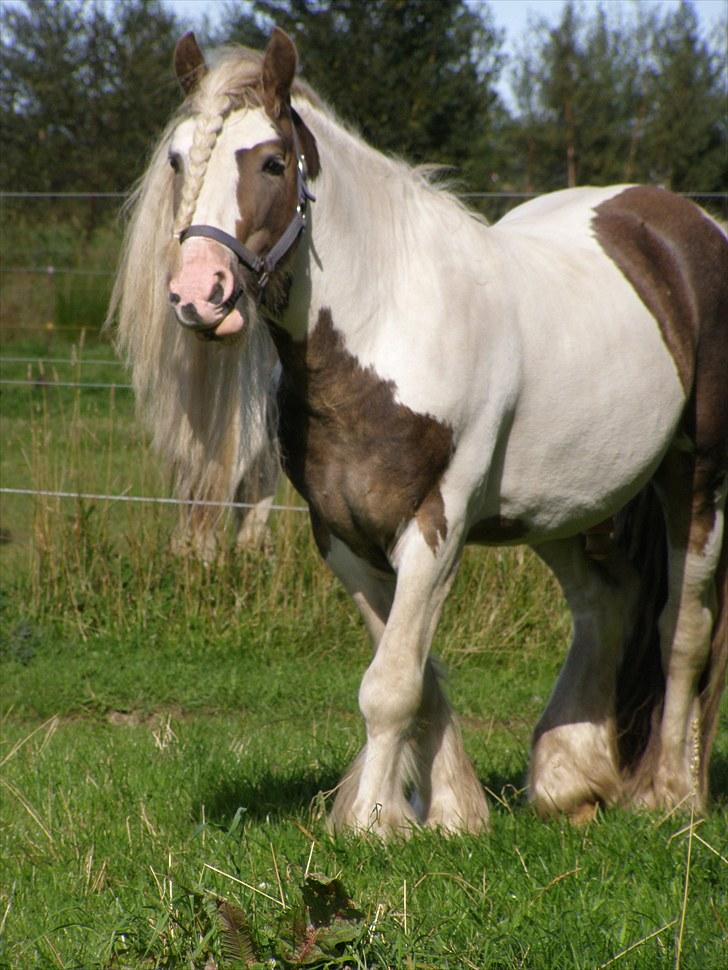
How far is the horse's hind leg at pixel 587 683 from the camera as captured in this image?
4324 millimetres

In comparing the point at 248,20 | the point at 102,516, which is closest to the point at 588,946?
the point at 102,516

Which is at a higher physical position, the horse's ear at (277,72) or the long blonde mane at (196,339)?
the horse's ear at (277,72)

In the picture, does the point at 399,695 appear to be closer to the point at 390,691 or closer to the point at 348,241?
the point at 390,691

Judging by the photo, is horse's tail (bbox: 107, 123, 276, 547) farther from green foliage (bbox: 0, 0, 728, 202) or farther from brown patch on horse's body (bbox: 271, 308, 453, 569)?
green foliage (bbox: 0, 0, 728, 202)

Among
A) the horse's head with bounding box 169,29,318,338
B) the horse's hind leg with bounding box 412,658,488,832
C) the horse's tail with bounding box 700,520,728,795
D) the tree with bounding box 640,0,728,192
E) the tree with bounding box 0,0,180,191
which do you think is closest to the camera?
the horse's head with bounding box 169,29,318,338

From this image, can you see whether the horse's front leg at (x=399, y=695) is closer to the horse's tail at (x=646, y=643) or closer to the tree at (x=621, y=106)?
the horse's tail at (x=646, y=643)

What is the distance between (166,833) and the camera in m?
3.88

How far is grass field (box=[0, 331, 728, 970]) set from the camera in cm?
274

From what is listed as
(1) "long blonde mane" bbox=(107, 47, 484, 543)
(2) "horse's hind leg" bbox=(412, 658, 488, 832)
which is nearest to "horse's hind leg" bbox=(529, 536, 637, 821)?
(2) "horse's hind leg" bbox=(412, 658, 488, 832)

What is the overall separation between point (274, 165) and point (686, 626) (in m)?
2.16

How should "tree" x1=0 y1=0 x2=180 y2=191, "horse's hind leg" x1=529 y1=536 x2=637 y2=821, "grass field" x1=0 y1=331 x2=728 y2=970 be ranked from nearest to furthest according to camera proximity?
"grass field" x1=0 y1=331 x2=728 y2=970
"horse's hind leg" x1=529 y1=536 x2=637 y2=821
"tree" x1=0 y1=0 x2=180 y2=191

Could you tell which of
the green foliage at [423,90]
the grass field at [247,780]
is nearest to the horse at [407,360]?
the grass field at [247,780]

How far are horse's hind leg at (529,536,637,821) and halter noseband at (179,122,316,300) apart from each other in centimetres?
174

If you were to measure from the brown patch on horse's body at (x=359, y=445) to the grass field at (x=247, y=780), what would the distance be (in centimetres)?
88
